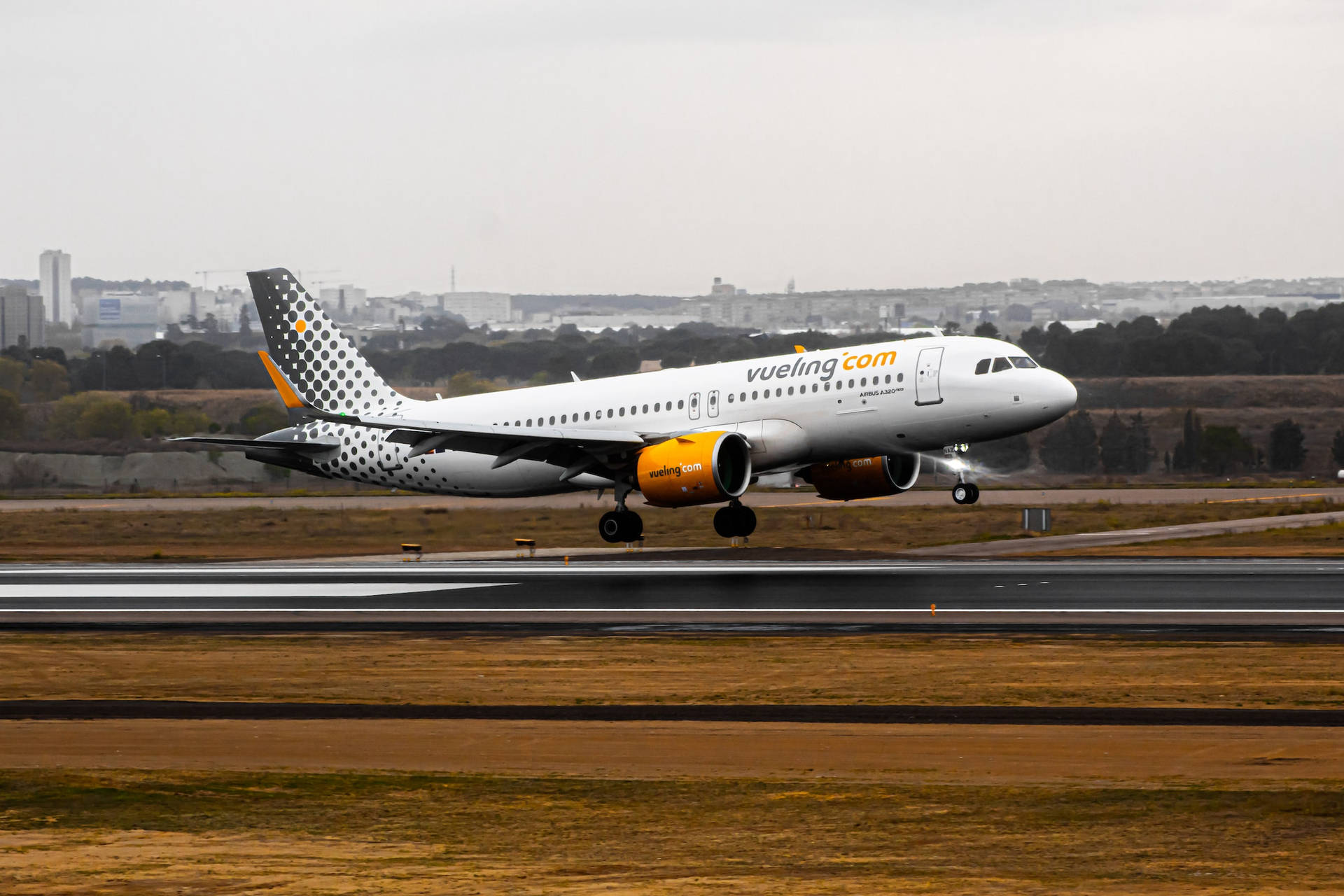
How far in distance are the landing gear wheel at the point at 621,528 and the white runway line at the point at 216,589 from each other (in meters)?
7.70

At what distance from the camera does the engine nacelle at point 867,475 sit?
1650 inches

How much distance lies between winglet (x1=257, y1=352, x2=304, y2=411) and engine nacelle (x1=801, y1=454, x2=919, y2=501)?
16.0 m

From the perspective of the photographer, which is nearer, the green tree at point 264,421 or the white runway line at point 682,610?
the white runway line at point 682,610

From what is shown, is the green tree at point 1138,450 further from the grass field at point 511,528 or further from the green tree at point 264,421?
the green tree at point 264,421

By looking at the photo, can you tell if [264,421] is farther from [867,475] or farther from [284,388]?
[867,475]

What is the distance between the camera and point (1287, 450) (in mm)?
82188

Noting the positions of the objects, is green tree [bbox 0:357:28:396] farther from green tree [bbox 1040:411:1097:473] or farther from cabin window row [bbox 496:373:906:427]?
cabin window row [bbox 496:373:906:427]

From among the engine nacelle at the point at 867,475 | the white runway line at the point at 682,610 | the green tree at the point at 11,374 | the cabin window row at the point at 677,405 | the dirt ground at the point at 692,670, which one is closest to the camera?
the dirt ground at the point at 692,670

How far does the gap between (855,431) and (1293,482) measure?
40.8m

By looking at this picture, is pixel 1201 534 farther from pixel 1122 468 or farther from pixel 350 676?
pixel 1122 468

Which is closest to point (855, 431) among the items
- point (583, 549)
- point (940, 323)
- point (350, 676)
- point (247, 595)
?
point (583, 549)

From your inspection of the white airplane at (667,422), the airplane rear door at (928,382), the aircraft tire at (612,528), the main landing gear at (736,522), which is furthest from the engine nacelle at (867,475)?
the aircraft tire at (612,528)

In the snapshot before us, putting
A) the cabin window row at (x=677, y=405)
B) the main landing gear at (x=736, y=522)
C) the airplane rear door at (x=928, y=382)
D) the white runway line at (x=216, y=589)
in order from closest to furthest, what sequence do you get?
the white runway line at (x=216, y=589) → the airplane rear door at (x=928, y=382) → the cabin window row at (x=677, y=405) → the main landing gear at (x=736, y=522)

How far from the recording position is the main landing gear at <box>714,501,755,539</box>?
43.2 meters
